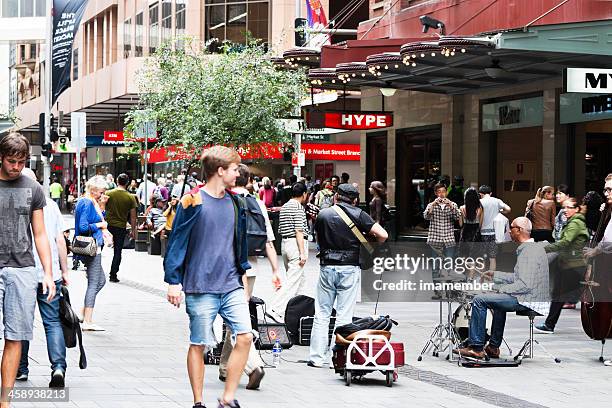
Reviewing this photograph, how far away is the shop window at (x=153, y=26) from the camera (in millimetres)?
53844

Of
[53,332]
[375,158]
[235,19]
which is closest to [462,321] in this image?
[53,332]

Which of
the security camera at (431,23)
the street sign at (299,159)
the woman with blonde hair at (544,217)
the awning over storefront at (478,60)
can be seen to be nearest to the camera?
the woman with blonde hair at (544,217)

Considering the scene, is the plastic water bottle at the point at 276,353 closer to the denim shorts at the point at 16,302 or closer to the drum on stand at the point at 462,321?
the drum on stand at the point at 462,321

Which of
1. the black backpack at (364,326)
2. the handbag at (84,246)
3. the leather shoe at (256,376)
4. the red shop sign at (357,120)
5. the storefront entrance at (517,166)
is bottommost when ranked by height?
the leather shoe at (256,376)

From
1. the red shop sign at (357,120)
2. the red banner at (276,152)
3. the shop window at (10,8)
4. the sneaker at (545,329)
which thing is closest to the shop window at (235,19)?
the red banner at (276,152)

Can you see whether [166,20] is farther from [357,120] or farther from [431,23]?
[431,23]

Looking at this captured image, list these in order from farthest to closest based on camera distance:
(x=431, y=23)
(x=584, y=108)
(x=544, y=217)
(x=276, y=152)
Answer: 1. (x=276, y=152)
2. (x=431, y=23)
3. (x=584, y=108)
4. (x=544, y=217)

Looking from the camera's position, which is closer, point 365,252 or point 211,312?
point 211,312

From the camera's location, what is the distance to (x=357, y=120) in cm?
2747

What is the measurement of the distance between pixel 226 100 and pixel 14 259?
24286mm

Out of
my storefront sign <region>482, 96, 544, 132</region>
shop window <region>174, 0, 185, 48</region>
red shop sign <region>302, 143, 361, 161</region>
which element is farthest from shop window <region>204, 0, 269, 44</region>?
my storefront sign <region>482, 96, 544, 132</region>

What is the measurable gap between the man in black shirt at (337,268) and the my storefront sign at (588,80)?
3.01m

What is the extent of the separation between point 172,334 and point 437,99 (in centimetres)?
1740

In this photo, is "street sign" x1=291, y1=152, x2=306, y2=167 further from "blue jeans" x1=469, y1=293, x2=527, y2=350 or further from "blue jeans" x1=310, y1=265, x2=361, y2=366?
"blue jeans" x1=310, y1=265, x2=361, y2=366
